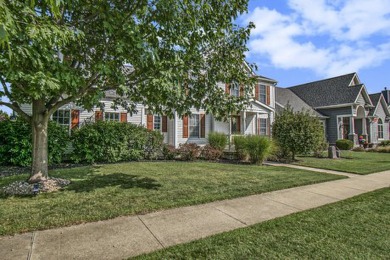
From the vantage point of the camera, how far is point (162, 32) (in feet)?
16.7

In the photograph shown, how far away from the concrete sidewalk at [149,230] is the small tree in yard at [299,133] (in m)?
6.73

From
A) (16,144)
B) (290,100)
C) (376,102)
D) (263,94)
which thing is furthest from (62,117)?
(376,102)

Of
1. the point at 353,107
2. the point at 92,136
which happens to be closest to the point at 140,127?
the point at 92,136

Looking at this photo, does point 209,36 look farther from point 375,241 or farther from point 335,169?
point 335,169

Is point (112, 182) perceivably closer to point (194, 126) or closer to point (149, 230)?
point (149, 230)

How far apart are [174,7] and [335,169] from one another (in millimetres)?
8895

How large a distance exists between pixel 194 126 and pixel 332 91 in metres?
17.1

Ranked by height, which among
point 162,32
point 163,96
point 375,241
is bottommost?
point 375,241

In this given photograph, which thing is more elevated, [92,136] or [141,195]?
[92,136]

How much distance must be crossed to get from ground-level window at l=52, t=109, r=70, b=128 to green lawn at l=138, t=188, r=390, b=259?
12.1 metres

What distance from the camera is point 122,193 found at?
17.6ft

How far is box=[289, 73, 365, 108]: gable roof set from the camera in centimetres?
2266

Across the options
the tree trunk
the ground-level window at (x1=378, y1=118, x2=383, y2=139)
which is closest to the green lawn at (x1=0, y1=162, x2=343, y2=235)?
the tree trunk

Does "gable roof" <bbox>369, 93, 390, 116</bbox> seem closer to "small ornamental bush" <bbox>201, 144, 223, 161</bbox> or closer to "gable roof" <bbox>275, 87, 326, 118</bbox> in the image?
"gable roof" <bbox>275, 87, 326, 118</bbox>
